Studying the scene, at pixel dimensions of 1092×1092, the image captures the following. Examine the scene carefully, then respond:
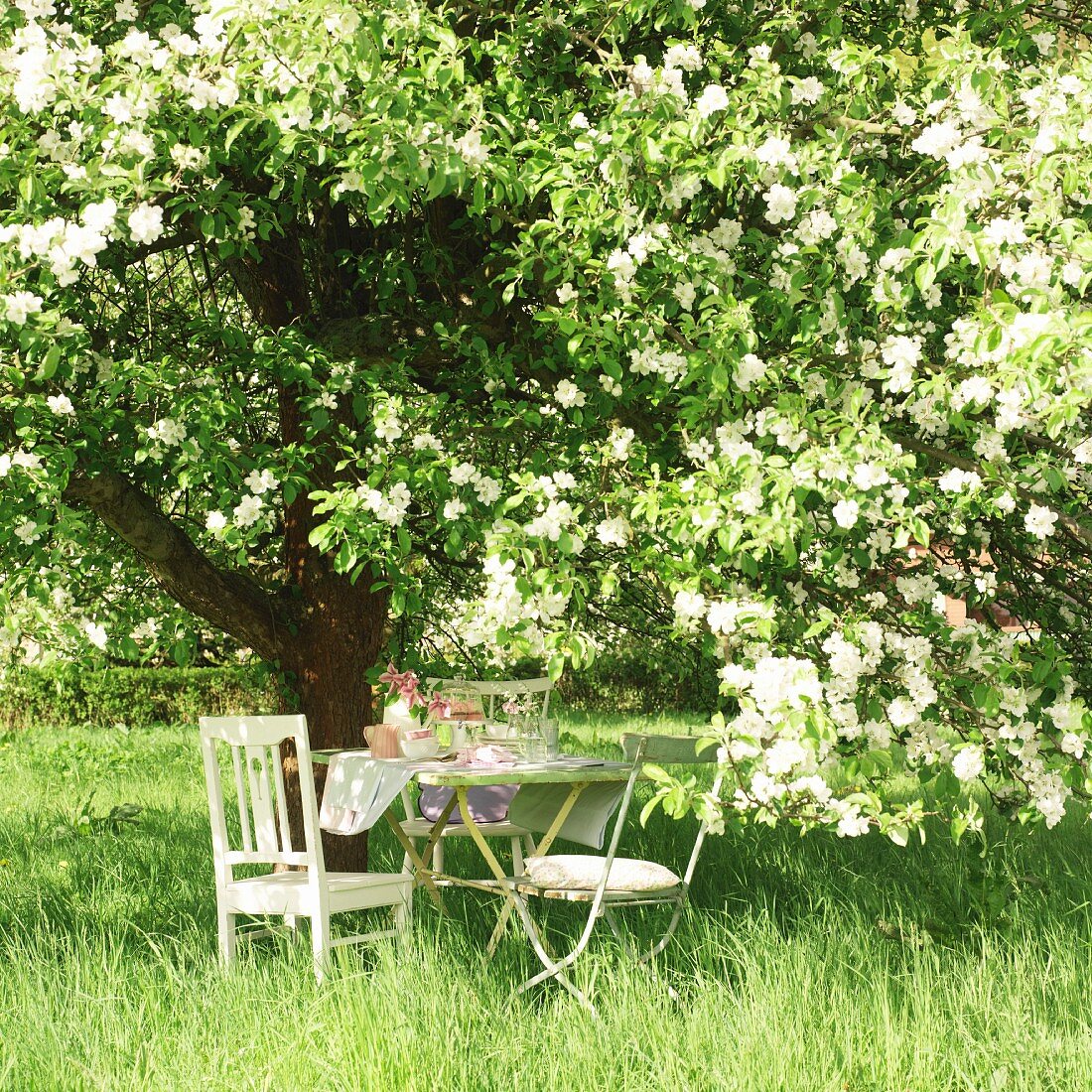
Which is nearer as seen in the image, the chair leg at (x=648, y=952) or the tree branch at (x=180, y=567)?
the chair leg at (x=648, y=952)

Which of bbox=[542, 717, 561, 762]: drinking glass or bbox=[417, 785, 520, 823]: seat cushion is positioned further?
bbox=[417, 785, 520, 823]: seat cushion

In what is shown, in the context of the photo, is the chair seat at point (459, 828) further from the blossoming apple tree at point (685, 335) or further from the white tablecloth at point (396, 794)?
the blossoming apple tree at point (685, 335)

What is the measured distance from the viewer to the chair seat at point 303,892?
4070mm

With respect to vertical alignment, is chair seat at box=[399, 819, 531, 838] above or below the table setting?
below

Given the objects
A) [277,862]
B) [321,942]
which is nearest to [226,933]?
[277,862]

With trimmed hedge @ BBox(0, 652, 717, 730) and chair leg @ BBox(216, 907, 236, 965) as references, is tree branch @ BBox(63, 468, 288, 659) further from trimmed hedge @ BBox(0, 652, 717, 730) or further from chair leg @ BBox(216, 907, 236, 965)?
trimmed hedge @ BBox(0, 652, 717, 730)

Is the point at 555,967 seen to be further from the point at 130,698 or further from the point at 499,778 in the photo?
the point at 130,698

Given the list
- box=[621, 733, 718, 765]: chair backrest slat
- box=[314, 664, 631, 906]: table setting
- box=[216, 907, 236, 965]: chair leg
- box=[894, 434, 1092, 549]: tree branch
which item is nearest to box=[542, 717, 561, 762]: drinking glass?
box=[314, 664, 631, 906]: table setting

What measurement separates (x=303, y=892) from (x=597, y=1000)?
3.28ft

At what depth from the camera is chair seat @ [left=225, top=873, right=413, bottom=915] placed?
13.4 ft

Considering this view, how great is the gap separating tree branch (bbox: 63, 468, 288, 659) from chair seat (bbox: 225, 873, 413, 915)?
1.13 meters

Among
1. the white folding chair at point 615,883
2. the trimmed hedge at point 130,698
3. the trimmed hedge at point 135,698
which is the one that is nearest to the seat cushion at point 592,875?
the white folding chair at point 615,883

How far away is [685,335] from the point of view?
3297 mm

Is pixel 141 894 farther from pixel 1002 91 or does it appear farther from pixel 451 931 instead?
pixel 1002 91
